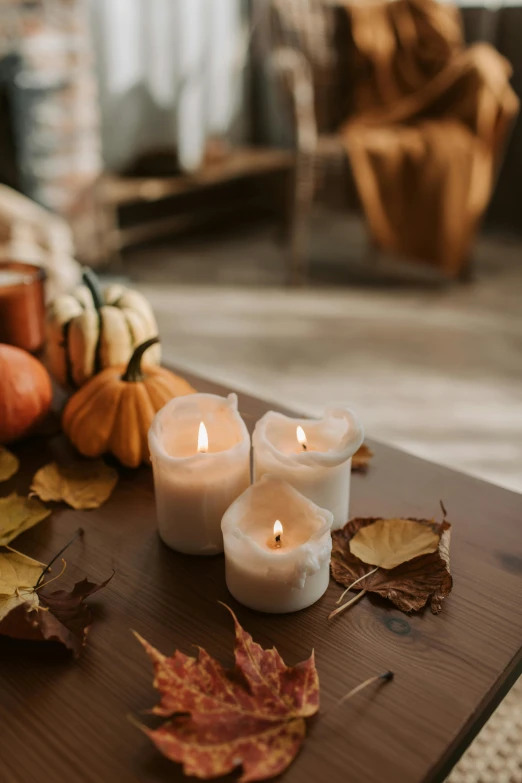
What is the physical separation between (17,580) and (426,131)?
2.20m

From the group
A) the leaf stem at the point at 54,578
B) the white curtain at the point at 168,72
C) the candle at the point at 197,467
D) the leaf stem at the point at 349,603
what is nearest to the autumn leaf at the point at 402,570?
the leaf stem at the point at 349,603

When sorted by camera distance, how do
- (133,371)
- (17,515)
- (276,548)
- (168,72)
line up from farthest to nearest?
(168,72) → (133,371) → (17,515) → (276,548)

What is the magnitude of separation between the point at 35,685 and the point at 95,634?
0.06m

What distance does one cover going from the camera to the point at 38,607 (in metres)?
0.56

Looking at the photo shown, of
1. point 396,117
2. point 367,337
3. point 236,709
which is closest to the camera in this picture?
point 236,709

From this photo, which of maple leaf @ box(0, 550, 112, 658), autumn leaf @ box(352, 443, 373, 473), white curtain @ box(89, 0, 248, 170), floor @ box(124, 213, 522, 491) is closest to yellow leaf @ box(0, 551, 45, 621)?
maple leaf @ box(0, 550, 112, 658)

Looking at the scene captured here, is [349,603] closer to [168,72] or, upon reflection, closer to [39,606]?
[39,606]

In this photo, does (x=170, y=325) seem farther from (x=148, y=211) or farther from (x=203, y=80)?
(x=203, y=80)

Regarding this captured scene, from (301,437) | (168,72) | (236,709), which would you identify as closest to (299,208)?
(168,72)

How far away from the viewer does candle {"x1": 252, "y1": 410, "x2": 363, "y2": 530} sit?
61 centimetres

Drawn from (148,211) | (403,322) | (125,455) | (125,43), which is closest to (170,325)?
(403,322)

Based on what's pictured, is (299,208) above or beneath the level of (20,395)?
beneath

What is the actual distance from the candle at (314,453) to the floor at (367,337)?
88 cm

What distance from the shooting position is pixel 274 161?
9.64ft
